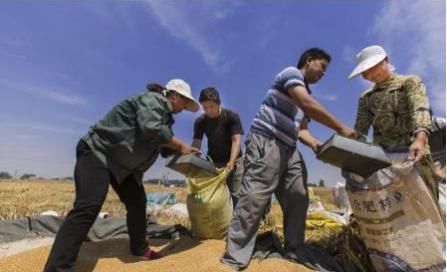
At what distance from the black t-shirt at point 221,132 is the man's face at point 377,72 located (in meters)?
1.70

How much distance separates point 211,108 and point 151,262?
1784 millimetres

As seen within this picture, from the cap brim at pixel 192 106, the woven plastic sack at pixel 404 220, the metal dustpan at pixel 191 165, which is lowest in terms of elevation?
the woven plastic sack at pixel 404 220

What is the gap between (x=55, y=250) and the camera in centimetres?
270

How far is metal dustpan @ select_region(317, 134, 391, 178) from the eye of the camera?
8.25 ft

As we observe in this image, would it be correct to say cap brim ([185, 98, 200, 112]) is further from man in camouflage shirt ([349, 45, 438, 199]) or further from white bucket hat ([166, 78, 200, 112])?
man in camouflage shirt ([349, 45, 438, 199])

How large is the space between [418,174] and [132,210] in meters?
2.21

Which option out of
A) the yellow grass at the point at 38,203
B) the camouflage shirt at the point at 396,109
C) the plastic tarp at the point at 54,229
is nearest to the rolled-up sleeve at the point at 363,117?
the camouflage shirt at the point at 396,109

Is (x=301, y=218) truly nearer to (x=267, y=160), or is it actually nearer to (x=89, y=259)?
(x=267, y=160)

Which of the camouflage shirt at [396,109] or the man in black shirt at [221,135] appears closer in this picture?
the camouflage shirt at [396,109]

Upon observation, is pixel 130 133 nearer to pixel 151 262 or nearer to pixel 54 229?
pixel 151 262

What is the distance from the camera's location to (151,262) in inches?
122

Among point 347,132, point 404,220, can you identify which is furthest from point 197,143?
point 404,220

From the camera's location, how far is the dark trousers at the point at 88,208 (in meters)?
2.71

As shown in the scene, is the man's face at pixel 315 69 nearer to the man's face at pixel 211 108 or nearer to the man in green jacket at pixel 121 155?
the man in green jacket at pixel 121 155
